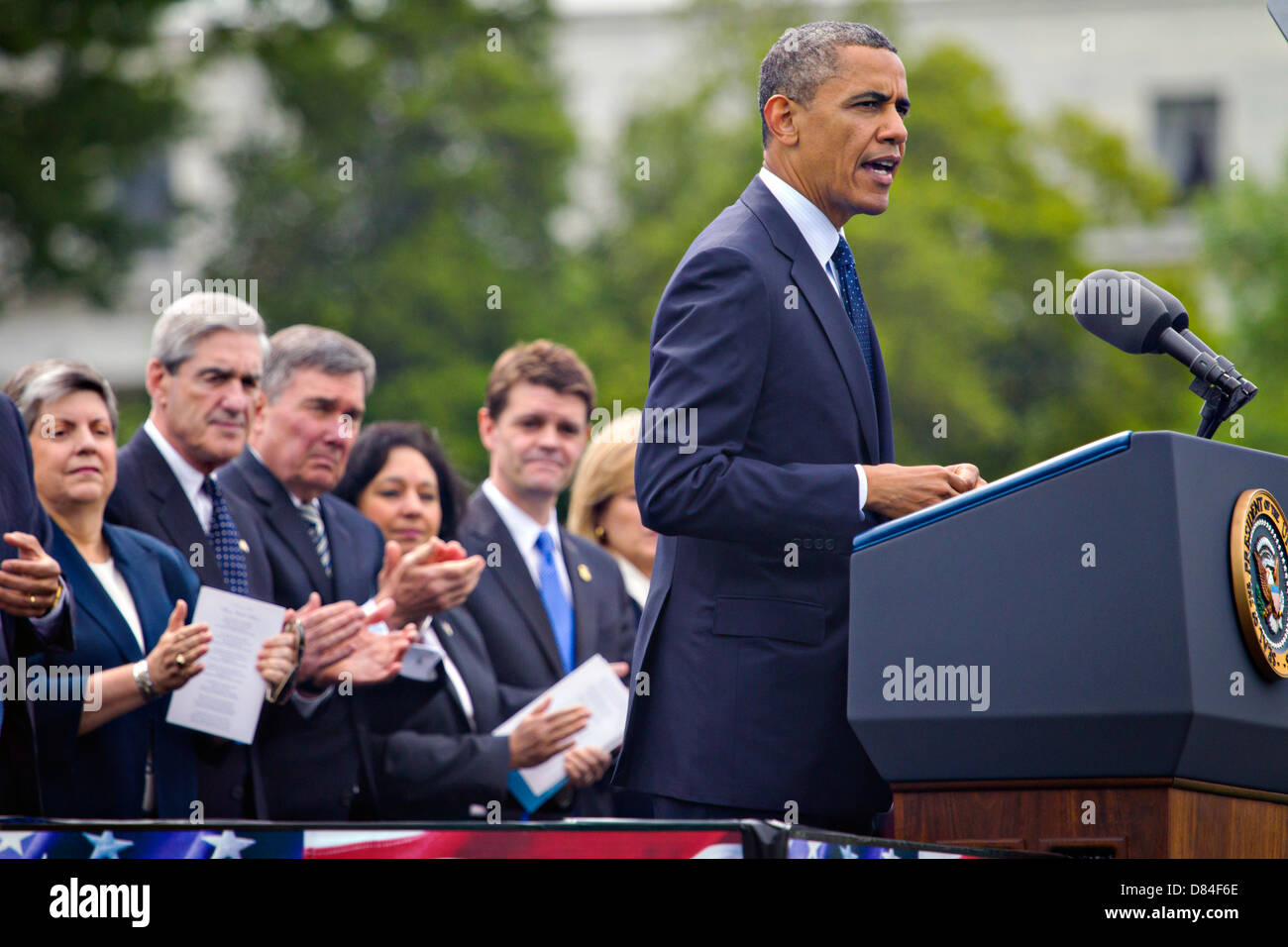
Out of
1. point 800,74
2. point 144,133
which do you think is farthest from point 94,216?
point 800,74

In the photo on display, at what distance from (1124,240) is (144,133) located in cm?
1885

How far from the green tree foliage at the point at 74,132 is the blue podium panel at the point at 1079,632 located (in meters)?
21.5

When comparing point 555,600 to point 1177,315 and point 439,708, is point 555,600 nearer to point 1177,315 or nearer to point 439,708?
point 439,708

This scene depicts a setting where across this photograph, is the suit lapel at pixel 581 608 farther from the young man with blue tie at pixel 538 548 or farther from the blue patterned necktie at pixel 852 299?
the blue patterned necktie at pixel 852 299

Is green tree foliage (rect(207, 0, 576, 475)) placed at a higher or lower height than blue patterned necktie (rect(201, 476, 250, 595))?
higher

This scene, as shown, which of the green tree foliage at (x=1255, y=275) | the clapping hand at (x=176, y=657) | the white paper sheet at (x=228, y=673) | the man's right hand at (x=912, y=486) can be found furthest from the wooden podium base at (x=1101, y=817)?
the green tree foliage at (x=1255, y=275)

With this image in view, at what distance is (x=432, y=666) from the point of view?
Result: 5.44 m

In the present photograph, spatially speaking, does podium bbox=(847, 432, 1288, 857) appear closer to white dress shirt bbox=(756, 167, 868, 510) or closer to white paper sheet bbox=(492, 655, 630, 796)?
white dress shirt bbox=(756, 167, 868, 510)

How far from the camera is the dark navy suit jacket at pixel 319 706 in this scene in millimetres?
4988

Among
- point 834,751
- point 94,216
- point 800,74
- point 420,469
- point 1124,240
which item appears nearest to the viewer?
point 834,751

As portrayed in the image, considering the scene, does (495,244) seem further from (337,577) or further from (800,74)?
(800,74)

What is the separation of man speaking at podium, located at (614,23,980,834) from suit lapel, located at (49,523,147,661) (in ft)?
5.66

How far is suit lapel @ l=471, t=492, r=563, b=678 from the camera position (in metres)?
5.65

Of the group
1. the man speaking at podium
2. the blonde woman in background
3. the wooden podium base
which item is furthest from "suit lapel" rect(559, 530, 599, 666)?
the wooden podium base
